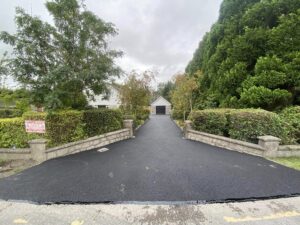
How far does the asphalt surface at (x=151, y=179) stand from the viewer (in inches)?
148

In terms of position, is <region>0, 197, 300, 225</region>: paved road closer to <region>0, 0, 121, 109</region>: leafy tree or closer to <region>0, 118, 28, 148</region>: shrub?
<region>0, 118, 28, 148</region>: shrub

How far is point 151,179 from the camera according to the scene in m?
4.59

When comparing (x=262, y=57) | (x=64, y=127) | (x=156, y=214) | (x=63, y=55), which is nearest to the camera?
(x=156, y=214)

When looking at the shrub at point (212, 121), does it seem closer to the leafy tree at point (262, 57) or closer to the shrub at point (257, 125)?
the shrub at point (257, 125)

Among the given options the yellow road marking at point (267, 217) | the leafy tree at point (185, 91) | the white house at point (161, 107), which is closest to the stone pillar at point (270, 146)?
the yellow road marking at point (267, 217)

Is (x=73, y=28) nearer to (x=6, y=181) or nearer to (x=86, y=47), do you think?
(x=86, y=47)

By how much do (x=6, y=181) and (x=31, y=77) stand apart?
478 centimetres

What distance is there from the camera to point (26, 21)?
298 inches

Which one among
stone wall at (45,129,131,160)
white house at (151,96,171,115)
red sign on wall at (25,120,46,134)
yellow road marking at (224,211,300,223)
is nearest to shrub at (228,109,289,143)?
yellow road marking at (224,211,300,223)

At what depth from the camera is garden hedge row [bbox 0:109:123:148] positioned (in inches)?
268

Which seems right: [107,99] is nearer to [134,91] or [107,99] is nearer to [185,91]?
[134,91]

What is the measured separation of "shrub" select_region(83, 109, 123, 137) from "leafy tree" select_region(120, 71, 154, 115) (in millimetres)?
6850

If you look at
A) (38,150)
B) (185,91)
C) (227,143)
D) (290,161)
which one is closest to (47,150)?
(38,150)

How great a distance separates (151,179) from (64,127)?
14.4 feet
